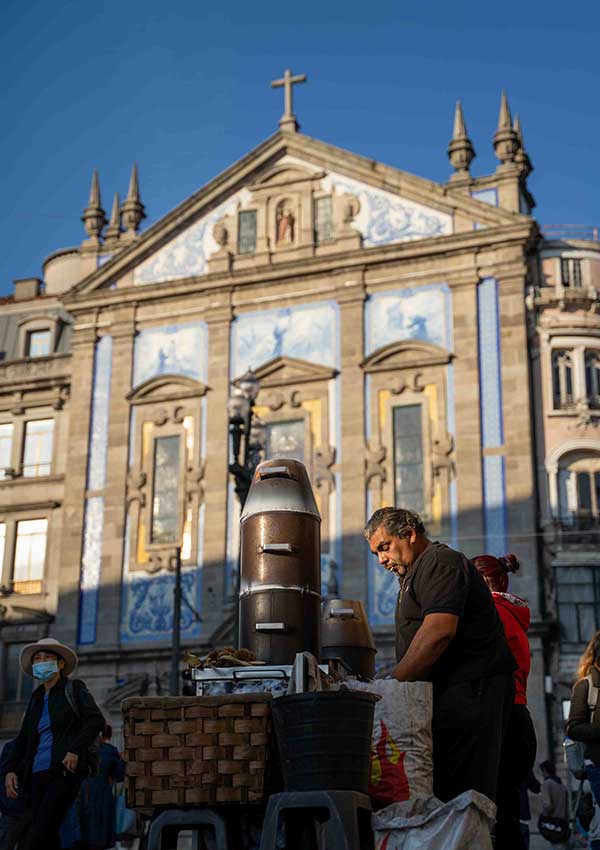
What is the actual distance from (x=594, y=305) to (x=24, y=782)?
77.0 feet

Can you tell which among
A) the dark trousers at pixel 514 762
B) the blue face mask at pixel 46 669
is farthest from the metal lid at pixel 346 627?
the dark trousers at pixel 514 762

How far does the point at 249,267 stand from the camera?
32.7 m

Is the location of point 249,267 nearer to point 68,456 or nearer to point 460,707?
point 68,456

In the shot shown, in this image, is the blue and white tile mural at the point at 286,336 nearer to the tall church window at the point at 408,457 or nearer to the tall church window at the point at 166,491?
the tall church window at the point at 408,457

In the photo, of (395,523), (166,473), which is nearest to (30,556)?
(166,473)

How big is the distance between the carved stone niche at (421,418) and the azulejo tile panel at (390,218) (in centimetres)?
291

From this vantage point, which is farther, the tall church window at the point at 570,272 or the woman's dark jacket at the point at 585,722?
the tall church window at the point at 570,272

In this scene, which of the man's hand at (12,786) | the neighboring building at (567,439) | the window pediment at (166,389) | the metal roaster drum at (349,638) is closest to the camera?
the man's hand at (12,786)

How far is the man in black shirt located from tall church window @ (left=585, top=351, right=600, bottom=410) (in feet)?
78.4

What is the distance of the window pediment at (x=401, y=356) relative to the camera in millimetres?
30156

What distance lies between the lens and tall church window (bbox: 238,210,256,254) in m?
33.3

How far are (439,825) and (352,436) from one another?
24.8 meters

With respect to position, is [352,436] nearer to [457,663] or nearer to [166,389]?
[166,389]

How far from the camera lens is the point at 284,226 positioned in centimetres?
3303
